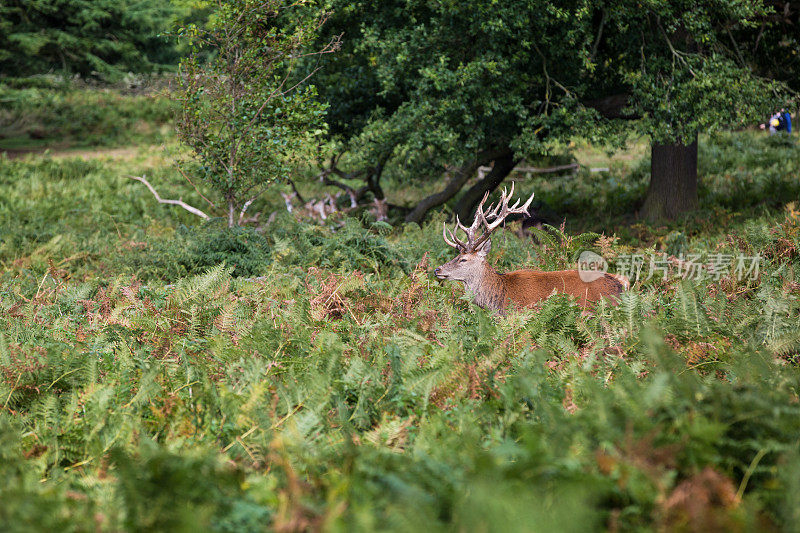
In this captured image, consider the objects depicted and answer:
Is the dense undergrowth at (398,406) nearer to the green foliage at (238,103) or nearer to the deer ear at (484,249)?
the deer ear at (484,249)

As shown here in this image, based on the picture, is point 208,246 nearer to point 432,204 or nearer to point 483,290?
point 483,290

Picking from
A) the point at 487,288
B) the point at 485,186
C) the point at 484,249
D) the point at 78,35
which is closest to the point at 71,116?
the point at 78,35

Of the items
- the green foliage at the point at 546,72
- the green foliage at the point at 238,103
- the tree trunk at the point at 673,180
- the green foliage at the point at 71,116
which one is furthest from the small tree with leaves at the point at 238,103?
the green foliage at the point at 71,116

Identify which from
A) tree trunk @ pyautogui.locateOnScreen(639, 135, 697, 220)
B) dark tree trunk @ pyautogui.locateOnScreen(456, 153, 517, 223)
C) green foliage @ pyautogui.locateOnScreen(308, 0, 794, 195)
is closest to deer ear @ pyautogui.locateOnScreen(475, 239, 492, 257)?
green foliage @ pyautogui.locateOnScreen(308, 0, 794, 195)

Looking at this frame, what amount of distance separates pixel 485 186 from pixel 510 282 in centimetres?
772

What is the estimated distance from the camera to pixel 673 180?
1307cm

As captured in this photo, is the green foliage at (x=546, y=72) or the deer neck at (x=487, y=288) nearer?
the deer neck at (x=487, y=288)

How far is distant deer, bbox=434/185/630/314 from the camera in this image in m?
6.36

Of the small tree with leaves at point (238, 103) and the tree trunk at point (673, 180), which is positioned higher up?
the small tree with leaves at point (238, 103)

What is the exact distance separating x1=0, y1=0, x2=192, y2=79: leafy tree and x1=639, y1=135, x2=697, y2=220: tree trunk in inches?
828

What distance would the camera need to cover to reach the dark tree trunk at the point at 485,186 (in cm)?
1394

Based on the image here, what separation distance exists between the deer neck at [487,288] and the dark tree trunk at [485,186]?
272 inches

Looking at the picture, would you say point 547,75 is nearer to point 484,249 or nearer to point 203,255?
point 484,249

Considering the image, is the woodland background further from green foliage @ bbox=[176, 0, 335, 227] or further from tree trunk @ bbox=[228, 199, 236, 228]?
tree trunk @ bbox=[228, 199, 236, 228]
